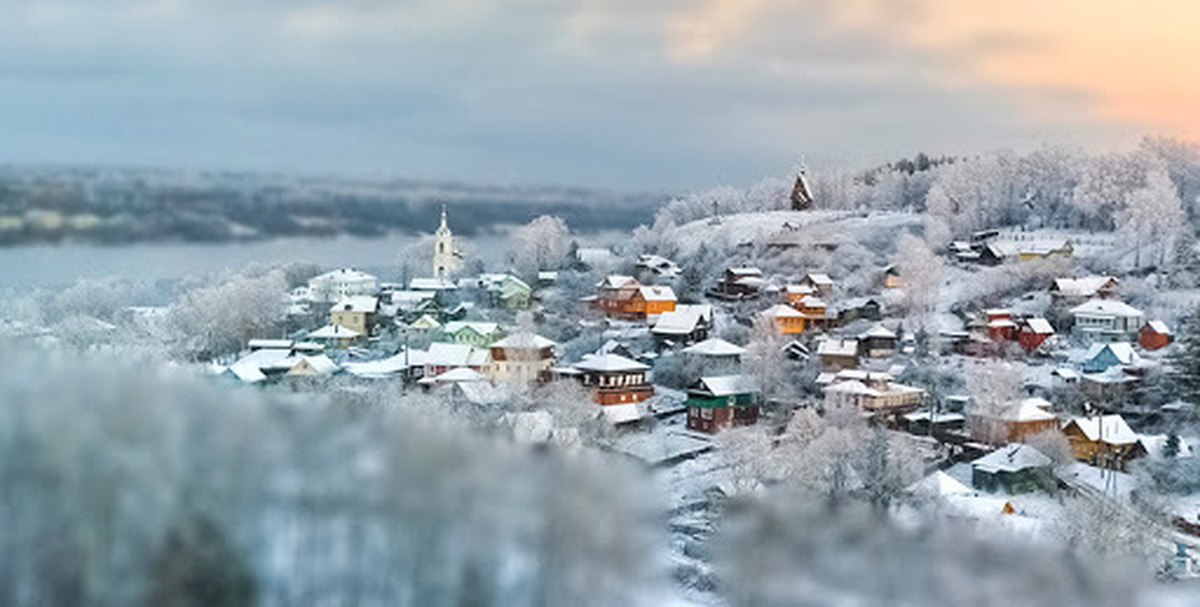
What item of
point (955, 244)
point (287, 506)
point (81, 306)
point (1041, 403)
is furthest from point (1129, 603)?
point (955, 244)

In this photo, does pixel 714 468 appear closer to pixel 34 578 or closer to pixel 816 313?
pixel 34 578

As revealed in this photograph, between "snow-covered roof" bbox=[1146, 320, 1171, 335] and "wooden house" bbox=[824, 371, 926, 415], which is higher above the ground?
"snow-covered roof" bbox=[1146, 320, 1171, 335]

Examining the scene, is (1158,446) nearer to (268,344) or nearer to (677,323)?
(677,323)

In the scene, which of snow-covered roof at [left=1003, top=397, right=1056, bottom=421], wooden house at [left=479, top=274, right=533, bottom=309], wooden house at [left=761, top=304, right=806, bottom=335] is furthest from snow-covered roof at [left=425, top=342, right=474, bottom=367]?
snow-covered roof at [left=1003, top=397, right=1056, bottom=421]

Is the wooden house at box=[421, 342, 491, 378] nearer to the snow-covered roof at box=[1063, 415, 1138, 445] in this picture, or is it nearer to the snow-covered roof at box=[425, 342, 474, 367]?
the snow-covered roof at box=[425, 342, 474, 367]

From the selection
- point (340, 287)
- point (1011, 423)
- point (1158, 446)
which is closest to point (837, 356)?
point (1011, 423)
